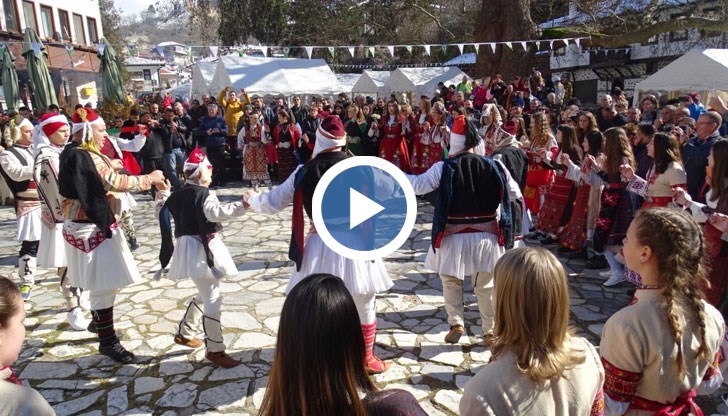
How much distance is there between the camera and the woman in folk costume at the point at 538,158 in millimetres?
6945

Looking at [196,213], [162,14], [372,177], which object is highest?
[162,14]

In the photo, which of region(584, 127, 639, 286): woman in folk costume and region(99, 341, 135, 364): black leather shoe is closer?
region(99, 341, 135, 364): black leather shoe

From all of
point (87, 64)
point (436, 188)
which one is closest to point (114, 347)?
point (436, 188)

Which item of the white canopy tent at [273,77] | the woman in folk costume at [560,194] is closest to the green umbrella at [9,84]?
the white canopy tent at [273,77]

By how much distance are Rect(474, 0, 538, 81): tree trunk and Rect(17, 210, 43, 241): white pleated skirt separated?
15.6 m

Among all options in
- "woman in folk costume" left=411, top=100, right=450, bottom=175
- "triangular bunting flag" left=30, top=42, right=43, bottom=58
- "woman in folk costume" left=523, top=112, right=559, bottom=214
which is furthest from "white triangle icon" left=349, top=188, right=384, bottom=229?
"triangular bunting flag" left=30, top=42, right=43, bottom=58

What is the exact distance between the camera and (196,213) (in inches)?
153

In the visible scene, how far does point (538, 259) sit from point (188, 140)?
481 inches

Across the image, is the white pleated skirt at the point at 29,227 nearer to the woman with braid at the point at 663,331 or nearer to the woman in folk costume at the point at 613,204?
the woman with braid at the point at 663,331

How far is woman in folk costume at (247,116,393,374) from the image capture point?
142 inches

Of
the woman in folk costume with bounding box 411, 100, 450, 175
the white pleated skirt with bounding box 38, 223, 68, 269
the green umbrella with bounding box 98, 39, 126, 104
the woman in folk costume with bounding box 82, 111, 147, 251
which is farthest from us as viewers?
the green umbrella with bounding box 98, 39, 126, 104

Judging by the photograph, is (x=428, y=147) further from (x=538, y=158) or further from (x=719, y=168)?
(x=719, y=168)

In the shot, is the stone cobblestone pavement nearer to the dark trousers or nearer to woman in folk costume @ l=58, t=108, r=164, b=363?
woman in folk costume @ l=58, t=108, r=164, b=363

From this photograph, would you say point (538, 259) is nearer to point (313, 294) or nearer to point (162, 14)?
point (313, 294)
